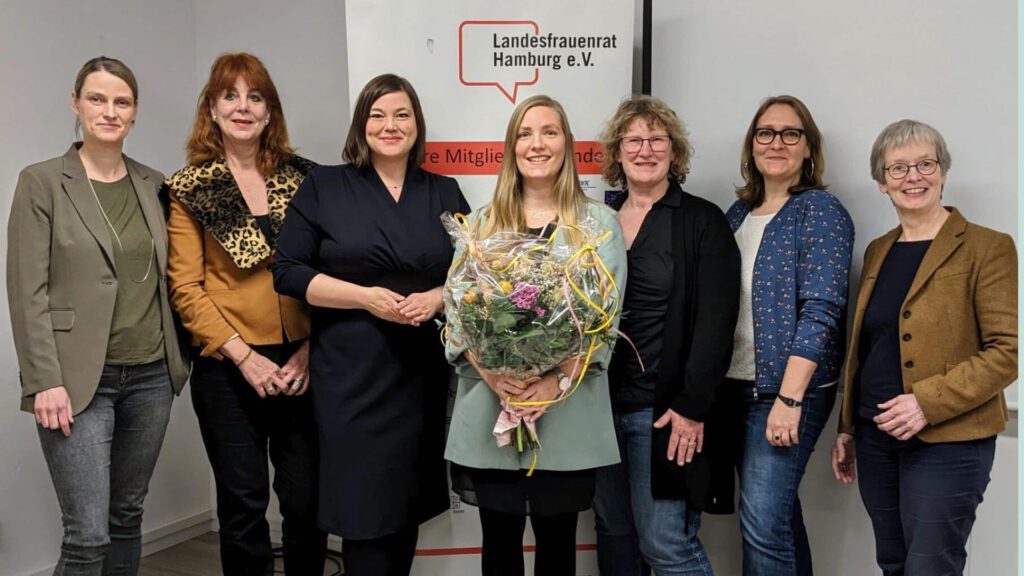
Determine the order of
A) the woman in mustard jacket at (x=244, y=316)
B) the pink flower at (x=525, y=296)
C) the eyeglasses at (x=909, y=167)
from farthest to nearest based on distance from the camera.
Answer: the woman in mustard jacket at (x=244, y=316) → the eyeglasses at (x=909, y=167) → the pink flower at (x=525, y=296)

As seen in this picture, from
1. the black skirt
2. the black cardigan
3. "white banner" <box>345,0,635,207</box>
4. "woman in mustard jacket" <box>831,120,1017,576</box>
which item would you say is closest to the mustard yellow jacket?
"white banner" <box>345,0,635,207</box>

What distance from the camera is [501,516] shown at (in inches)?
81.4

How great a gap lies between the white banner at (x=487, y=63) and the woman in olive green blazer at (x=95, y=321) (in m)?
0.84

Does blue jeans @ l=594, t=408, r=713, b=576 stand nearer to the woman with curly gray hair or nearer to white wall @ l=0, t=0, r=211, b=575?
the woman with curly gray hair

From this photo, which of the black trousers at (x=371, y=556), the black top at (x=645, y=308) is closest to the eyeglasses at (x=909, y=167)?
the black top at (x=645, y=308)

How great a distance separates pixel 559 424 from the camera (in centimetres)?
195

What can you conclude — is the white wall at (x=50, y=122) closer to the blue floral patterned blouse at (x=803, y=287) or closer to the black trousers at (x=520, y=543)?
the black trousers at (x=520, y=543)

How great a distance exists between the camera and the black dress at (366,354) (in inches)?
85.9

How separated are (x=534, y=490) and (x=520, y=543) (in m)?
0.22

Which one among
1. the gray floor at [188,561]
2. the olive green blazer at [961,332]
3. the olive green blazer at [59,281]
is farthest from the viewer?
the gray floor at [188,561]

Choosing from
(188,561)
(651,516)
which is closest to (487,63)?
(651,516)

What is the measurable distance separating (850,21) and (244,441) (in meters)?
2.47

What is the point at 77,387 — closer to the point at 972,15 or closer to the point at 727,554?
the point at 727,554

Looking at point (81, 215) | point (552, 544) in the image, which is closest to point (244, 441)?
point (81, 215)
